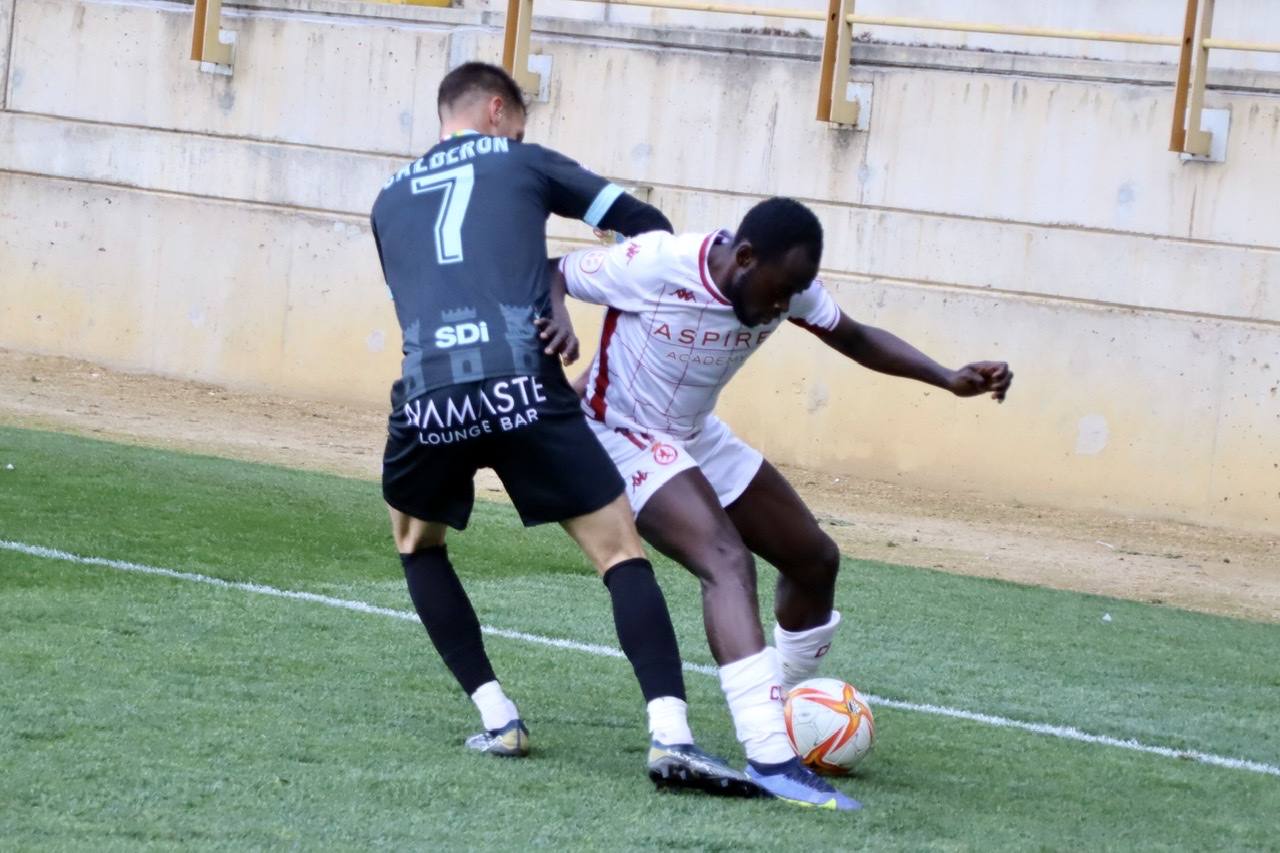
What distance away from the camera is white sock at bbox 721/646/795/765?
4.61 m

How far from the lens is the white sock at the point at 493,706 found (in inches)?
195

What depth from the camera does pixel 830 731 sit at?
198 inches

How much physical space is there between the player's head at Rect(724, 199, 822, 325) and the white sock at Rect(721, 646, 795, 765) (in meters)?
0.92

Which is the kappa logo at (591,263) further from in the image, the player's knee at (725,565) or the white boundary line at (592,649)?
the white boundary line at (592,649)

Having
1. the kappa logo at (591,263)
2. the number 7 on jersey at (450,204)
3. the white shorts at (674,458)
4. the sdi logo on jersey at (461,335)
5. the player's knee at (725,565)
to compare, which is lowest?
the player's knee at (725,565)

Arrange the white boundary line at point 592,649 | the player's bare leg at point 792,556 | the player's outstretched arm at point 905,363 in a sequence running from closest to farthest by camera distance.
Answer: the player's outstretched arm at point 905,363 < the player's bare leg at point 792,556 < the white boundary line at point 592,649

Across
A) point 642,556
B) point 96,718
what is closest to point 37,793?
point 96,718

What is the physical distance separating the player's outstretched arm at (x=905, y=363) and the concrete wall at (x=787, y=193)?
7540 millimetres

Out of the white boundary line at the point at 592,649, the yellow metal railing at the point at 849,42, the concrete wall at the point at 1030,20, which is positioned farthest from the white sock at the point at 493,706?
the concrete wall at the point at 1030,20

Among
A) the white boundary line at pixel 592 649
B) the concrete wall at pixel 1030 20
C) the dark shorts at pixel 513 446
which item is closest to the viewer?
the dark shorts at pixel 513 446

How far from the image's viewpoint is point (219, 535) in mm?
8438

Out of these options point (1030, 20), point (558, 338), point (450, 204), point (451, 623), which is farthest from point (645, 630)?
point (1030, 20)

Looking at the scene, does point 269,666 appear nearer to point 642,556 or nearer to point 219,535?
point 642,556

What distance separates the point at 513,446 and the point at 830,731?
46.6 inches
